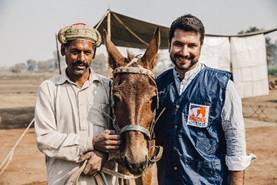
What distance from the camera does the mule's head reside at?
6.51 feet

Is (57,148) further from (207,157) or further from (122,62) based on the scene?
(207,157)

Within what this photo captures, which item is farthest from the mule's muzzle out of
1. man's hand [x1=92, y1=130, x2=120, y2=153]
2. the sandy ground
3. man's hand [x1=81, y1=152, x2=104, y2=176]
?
the sandy ground

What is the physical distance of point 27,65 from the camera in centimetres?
12312

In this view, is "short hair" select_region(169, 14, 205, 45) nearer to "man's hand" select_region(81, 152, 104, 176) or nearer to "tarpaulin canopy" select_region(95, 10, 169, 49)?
"man's hand" select_region(81, 152, 104, 176)

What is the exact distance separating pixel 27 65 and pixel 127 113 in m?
127

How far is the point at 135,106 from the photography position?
2.10 m

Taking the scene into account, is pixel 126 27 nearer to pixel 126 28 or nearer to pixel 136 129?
pixel 126 28

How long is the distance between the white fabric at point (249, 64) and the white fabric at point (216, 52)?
207 millimetres

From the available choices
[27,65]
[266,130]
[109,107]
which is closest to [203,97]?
[109,107]

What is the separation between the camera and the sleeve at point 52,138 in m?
2.10

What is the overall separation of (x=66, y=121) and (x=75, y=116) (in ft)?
0.21

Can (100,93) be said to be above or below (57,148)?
above

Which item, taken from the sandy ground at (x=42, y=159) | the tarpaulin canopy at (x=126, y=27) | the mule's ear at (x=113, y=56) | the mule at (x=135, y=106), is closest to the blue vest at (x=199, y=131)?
the mule at (x=135, y=106)

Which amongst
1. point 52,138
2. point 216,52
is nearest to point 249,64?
point 216,52
